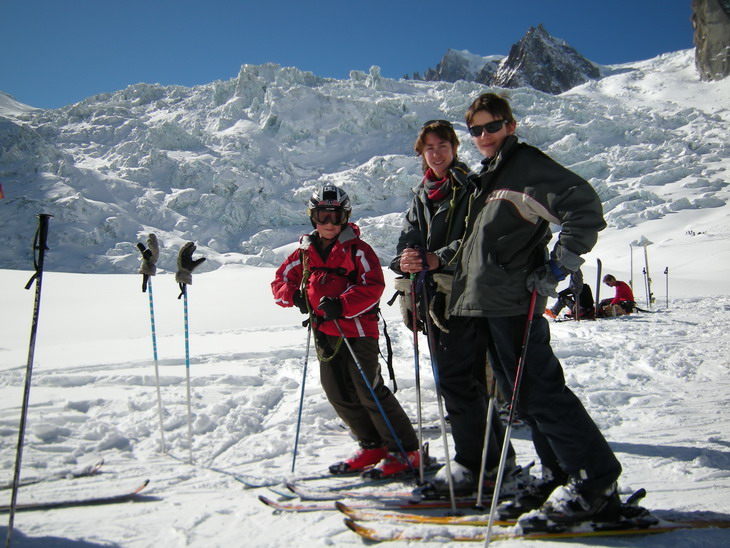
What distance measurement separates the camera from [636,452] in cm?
281

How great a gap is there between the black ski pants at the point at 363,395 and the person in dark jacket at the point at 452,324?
504 mm

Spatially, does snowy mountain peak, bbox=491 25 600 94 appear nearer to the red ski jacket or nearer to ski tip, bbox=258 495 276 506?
the red ski jacket

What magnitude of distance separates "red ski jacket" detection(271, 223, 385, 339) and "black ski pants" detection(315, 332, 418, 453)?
91mm

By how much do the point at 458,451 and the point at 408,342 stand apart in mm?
4617

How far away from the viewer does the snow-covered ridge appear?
38.8 m

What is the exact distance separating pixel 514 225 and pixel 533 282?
0.25m

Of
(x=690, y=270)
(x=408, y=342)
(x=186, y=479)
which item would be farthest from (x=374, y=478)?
(x=690, y=270)

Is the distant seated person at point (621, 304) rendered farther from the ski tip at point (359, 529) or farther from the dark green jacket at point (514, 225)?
the ski tip at point (359, 529)

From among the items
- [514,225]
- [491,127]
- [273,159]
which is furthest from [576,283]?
[273,159]

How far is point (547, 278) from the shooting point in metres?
1.84

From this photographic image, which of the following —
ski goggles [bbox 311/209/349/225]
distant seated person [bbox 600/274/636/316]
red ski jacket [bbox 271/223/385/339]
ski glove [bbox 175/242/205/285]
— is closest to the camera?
red ski jacket [bbox 271/223/385/339]

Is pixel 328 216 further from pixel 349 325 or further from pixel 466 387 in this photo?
pixel 466 387

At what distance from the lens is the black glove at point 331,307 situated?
2.60 meters

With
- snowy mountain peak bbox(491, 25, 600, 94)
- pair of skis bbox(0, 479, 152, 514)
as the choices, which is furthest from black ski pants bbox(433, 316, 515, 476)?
snowy mountain peak bbox(491, 25, 600, 94)
